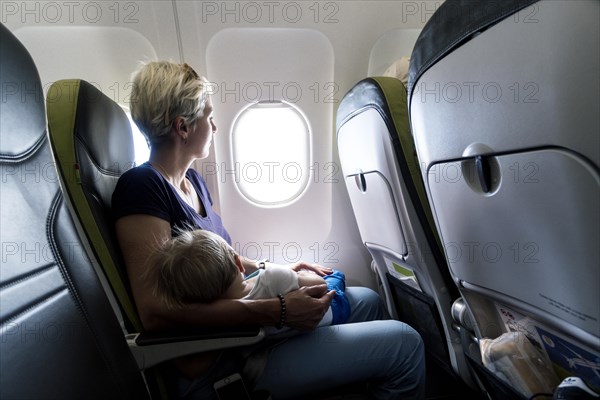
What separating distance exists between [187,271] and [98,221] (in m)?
0.29

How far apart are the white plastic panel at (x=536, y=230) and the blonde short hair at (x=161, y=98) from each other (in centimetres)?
97

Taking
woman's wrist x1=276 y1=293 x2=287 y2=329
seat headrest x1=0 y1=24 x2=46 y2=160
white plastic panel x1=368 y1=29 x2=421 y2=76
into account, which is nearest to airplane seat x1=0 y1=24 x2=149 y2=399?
seat headrest x1=0 y1=24 x2=46 y2=160

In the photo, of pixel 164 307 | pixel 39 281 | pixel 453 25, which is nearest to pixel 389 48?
pixel 453 25

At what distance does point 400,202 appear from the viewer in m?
1.34

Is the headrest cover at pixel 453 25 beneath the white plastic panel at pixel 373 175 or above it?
above

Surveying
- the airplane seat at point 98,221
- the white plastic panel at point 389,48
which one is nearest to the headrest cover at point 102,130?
the airplane seat at point 98,221

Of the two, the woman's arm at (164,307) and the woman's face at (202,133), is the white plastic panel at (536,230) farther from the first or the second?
the woman's face at (202,133)

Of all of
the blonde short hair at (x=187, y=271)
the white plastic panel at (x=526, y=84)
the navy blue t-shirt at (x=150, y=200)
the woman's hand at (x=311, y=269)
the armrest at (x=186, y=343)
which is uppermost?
the white plastic panel at (x=526, y=84)

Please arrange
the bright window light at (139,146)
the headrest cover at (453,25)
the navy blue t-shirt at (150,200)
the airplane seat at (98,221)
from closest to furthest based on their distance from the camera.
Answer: the headrest cover at (453,25)
the airplane seat at (98,221)
the navy blue t-shirt at (150,200)
the bright window light at (139,146)

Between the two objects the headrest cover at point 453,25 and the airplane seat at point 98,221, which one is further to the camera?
the airplane seat at point 98,221

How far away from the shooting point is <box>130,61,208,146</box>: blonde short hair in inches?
58.8

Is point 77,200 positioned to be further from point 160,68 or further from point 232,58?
point 232,58

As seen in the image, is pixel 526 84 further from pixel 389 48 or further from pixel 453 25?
pixel 389 48

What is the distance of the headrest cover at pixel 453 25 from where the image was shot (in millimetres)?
716
